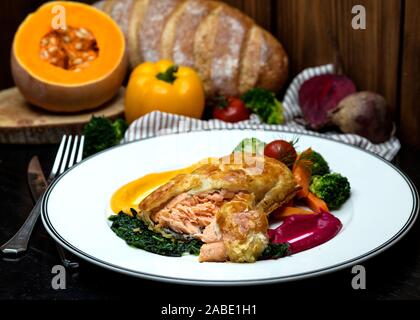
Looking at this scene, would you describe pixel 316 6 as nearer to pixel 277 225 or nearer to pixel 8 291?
pixel 277 225

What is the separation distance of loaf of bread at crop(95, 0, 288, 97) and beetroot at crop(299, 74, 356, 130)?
8.7 inches

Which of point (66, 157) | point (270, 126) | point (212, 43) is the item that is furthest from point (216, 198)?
point (212, 43)

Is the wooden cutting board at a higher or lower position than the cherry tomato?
lower

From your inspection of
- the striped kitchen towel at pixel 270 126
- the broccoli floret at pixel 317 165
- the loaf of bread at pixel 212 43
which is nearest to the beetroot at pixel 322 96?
the striped kitchen towel at pixel 270 126

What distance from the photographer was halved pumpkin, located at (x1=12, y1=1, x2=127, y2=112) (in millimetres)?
2730

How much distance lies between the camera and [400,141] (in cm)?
259

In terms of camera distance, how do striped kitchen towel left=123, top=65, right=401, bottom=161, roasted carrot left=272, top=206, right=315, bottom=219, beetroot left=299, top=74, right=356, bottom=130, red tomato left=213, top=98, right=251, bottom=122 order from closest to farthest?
roasted carrot left=272, top=206, right=315, bottom=219
striped kitchen towel left=123, top=65, right=401, bottom=161
beetroot left=299, top=74, right=356, bottom=130
red tomato left=213, top=98, right=251, bottom=122

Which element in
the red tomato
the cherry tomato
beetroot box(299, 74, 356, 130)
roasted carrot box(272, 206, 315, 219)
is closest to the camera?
roasted carrot box(272, 206, 315, 219)

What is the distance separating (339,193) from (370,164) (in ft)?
0.64

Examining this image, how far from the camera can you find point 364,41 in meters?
2.62

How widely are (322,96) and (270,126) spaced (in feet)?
0.87

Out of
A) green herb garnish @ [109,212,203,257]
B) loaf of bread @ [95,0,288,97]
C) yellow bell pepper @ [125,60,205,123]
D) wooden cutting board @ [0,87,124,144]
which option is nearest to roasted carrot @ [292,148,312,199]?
green herb garnish @ [109,212,203,257]

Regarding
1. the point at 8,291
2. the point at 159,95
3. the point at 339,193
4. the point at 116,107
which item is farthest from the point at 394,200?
the point at 116,107

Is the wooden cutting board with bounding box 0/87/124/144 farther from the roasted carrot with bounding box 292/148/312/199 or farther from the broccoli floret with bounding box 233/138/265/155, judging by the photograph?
the roasted carrot with bounding box 292/148/312/199
